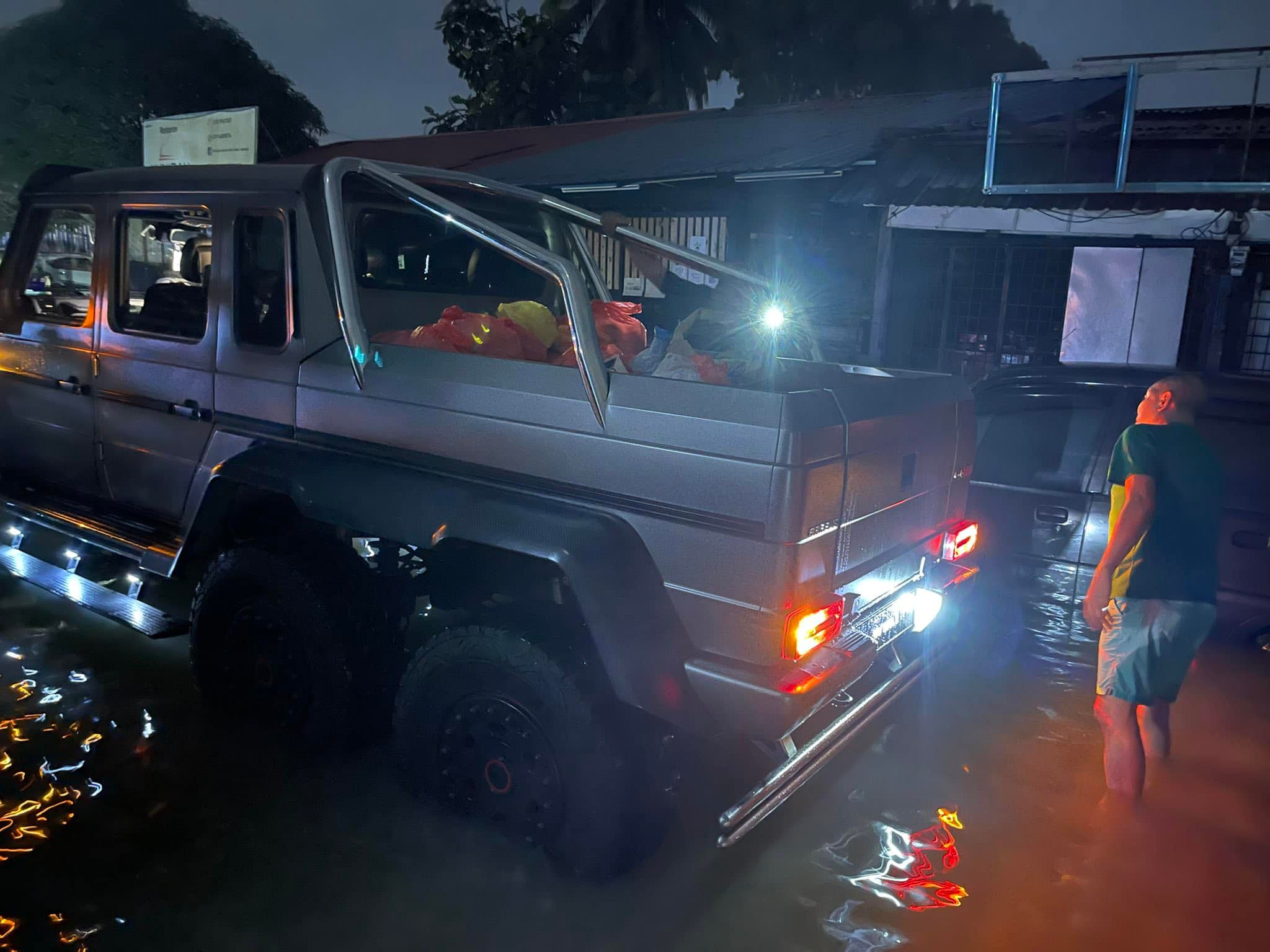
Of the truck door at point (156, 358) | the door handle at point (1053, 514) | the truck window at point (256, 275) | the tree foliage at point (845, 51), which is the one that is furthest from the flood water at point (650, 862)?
the tree foliage at point (845, 51)

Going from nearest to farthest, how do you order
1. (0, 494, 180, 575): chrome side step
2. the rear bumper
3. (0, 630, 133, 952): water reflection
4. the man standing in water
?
the rear bumper, (0, 630, 133, 952): water reflection, the man standing in water, (0, 494, 180, 575): chrome side step

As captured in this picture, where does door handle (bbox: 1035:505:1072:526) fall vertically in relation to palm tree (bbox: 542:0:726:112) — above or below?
below

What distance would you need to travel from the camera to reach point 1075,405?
489cm

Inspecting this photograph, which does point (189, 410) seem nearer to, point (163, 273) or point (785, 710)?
point (163, 273)

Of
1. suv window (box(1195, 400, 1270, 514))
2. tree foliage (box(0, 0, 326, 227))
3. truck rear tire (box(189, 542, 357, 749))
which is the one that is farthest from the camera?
tree foliage (box(0, 0, 326, 227))

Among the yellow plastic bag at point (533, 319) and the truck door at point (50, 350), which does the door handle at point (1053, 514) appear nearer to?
the yellow plastic bag at point (533, 319)

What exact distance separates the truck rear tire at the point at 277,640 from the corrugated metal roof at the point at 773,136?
782cm

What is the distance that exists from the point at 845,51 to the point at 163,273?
104 feet

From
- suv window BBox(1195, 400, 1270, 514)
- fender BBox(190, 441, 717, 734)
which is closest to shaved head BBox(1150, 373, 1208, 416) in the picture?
suv window BBox(1195, 400, 1270, 514)

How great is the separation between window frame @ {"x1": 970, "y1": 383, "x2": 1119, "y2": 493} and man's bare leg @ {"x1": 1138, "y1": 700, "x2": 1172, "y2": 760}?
4.53 ft

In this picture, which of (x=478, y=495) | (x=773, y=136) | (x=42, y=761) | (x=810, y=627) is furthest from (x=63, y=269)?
(x=773, y=136)

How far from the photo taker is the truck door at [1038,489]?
473 cm

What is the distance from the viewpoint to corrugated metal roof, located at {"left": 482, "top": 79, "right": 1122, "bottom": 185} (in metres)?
9.88

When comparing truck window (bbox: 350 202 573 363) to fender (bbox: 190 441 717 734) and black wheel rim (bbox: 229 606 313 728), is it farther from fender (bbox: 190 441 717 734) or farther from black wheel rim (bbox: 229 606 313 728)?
black wheel rim (bbox: 229 606 313 728)
